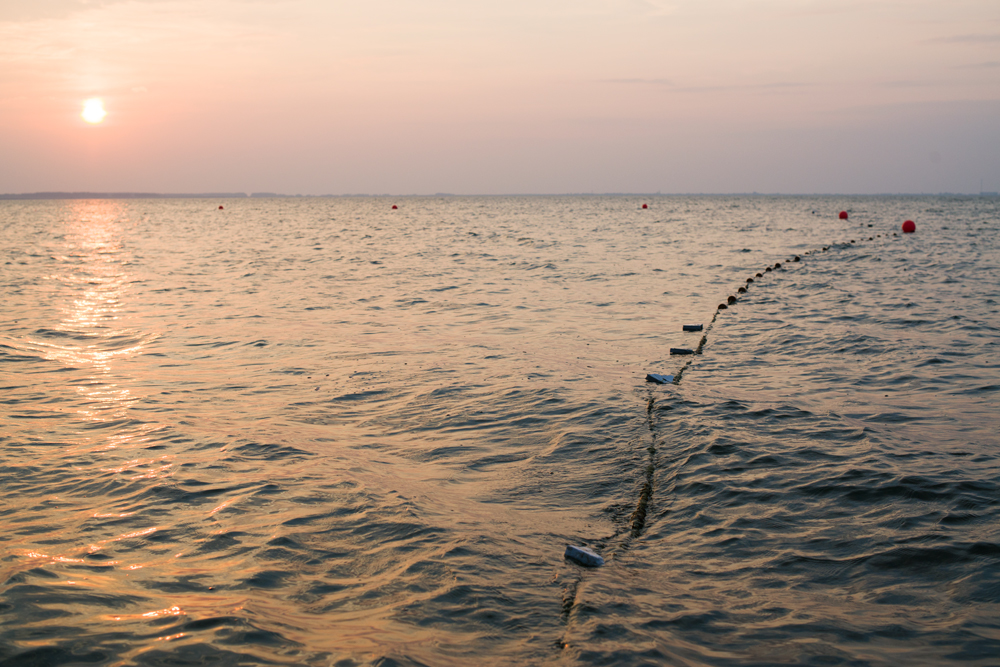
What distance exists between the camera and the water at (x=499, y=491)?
462 cm

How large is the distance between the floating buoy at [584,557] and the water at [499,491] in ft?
0.20

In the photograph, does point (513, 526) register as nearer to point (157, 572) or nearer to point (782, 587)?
point (782, 587)

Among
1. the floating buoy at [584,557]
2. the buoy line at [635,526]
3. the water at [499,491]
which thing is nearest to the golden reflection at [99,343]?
the water at [499,491]

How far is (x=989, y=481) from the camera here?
22.3ft

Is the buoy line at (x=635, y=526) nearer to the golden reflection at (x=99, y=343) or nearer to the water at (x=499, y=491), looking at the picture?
the water at (x=499, y=491)

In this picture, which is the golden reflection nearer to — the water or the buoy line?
the water

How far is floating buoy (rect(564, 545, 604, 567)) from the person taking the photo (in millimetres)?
5422

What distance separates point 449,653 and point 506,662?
14.0 inches

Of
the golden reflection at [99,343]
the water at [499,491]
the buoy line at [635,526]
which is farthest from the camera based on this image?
the golden reflection at [99,343]

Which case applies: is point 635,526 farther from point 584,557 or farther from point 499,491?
point 499,491

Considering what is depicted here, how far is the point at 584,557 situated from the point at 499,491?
65.3 inches

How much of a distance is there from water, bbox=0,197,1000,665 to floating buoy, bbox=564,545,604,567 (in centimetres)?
6

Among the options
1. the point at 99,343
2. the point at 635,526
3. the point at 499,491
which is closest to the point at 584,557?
the point at 635,526

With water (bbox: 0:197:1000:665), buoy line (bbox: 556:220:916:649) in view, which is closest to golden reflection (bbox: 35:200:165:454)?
water (bbox: 0:197:1000:665)
